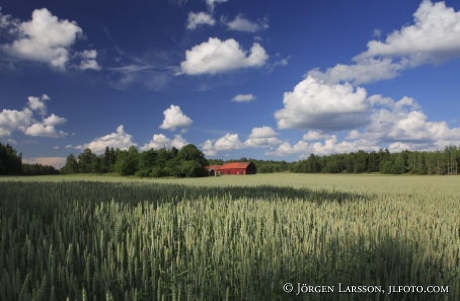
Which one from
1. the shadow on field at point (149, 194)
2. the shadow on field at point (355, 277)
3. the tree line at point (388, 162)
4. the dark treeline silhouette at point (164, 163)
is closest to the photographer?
the shadow on field at point (355, 277)

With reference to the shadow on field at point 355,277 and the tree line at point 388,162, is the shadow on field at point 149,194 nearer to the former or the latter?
the shadow on field at point 355,277

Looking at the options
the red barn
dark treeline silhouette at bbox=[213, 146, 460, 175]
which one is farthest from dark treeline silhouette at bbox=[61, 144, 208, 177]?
dark treeline silhouette at bbox=[213, 146, 460, 175]

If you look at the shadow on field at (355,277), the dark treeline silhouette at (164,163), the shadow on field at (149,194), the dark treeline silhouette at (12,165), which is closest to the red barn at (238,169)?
the dark treeline silhouette at (164,163)

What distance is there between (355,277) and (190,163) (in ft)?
230

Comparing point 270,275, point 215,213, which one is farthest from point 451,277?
point 215,213

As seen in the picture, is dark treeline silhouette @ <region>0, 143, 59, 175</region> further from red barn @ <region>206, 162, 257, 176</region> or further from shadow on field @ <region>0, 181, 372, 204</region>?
shadow on field @ <region>0, 181, 372, 204</region>

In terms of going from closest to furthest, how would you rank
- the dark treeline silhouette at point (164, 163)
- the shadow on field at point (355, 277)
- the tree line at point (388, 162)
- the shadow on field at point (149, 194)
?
the shadow on field at point (355, 277)
the shadow on field at point (149, 194)
the dark treeline silhouette at point (164, 163)
the tree line at point (388, 162)

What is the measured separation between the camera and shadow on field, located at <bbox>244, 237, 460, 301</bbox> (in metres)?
2.87

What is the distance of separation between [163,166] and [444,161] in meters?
96.7

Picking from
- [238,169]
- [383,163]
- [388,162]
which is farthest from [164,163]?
[383,163]

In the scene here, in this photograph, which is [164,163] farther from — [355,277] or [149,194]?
[355,277]

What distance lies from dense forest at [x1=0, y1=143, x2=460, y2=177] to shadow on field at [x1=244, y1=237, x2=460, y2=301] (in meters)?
68.4

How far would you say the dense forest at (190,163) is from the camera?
241ft

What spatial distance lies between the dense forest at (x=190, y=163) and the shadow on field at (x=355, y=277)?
68.4m
